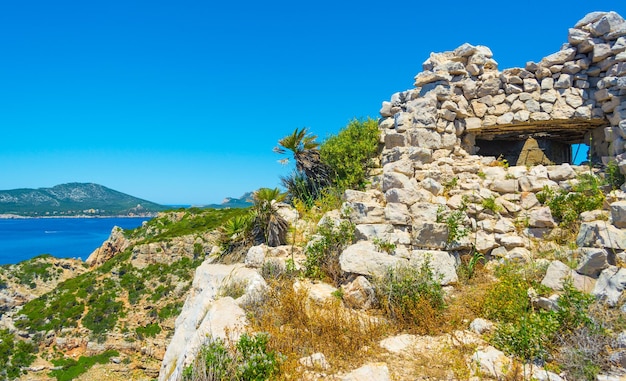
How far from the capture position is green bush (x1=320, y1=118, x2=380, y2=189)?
1020 centimetres

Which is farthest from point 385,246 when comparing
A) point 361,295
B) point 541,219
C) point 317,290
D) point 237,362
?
point 237,362

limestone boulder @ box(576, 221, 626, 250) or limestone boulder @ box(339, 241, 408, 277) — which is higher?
limestone boulder @ box(576, 221, 626, 250)

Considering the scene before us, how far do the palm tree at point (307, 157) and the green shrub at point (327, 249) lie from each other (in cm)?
297

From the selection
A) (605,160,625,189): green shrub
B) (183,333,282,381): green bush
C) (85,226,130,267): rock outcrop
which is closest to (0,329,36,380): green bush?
(85,226,130,267): rock outcrop

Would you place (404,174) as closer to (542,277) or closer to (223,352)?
(542,277)

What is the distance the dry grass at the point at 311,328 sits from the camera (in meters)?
4.79

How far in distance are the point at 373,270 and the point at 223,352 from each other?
291 centimetres

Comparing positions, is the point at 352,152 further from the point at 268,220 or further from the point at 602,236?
the point at 602,236

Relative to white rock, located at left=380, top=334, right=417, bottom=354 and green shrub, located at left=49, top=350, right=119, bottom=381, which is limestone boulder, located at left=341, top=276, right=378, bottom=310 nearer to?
white rock, located at left=380, top=334, right=417, bottom=354

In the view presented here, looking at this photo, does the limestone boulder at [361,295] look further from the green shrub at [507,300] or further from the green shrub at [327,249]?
the green shrub at [507,300]

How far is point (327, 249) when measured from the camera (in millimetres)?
7457

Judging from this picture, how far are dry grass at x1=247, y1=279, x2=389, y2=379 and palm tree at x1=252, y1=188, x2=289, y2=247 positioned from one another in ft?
7.65

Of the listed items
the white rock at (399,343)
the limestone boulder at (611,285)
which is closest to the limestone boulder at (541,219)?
the limestone boulder at (611,285)

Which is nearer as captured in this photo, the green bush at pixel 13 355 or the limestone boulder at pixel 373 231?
the limestone boulder at pixel 373 231
